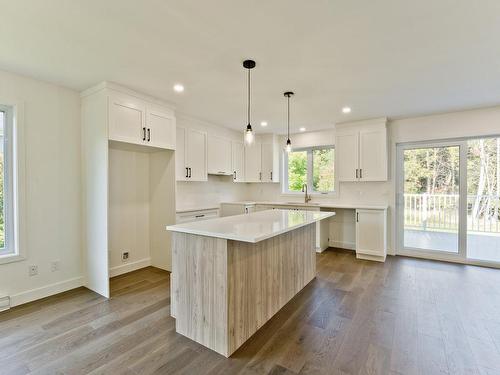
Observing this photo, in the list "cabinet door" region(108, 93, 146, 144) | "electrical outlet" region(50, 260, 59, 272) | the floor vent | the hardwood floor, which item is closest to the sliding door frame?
the hardwood floor

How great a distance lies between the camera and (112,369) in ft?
5.98

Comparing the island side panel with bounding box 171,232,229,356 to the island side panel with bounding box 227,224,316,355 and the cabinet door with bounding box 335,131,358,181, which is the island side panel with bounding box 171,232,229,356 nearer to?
the island side panel with bounding box 227,224,316,355

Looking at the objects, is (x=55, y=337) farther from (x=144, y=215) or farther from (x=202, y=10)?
(x=202, y=10)

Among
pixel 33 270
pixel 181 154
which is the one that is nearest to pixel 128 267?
pixel 33 270

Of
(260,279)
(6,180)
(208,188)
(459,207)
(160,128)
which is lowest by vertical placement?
(260,279)

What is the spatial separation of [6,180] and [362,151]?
5.33 metres

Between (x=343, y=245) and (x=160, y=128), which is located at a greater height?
(x=160, y=128)

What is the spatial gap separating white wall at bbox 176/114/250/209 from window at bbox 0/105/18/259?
2172 mm

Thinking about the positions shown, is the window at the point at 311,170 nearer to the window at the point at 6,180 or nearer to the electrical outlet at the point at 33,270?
the electrical outlet at the point at 33,270

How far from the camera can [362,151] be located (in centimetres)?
475

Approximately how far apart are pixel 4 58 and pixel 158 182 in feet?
7.22

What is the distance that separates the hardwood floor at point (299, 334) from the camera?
1.86m

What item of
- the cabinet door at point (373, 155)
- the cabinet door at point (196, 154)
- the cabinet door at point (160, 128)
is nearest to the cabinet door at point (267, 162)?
the cabinet door at point (196, 154)

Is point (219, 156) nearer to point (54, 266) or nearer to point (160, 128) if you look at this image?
point (160, 128)
